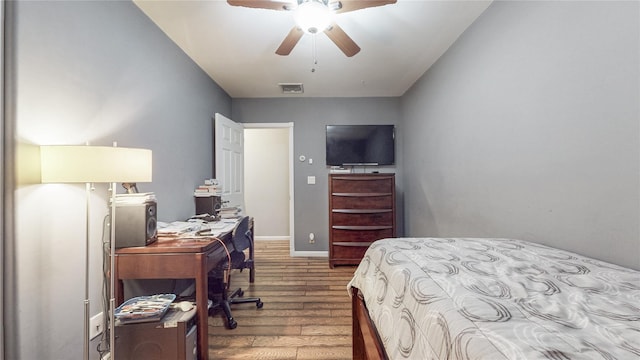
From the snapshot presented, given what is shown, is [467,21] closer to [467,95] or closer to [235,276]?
[467,95]

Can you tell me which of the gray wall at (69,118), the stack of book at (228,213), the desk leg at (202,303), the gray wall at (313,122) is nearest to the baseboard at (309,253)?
the gray wall at (313,122)

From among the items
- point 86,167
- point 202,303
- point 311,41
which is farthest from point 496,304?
point 311,41

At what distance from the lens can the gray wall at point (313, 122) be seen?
3832 mm

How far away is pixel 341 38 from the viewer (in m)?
1.87

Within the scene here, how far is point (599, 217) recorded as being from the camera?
3.81ft

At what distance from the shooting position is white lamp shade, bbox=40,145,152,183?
1.09m

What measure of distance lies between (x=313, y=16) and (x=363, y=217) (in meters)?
2.41

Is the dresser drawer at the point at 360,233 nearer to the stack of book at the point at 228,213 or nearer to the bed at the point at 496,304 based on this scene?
the stack of book at the point at 228,213

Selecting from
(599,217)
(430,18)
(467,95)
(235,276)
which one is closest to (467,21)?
(430,18)

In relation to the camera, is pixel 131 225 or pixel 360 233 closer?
pixel 131 225

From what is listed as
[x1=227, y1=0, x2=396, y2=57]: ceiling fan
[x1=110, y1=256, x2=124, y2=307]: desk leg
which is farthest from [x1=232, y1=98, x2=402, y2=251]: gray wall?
[x1=110, y1=256, x2=124, y2=307]: desk leg

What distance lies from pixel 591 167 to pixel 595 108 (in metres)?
0.27

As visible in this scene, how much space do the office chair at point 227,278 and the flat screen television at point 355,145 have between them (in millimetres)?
1945

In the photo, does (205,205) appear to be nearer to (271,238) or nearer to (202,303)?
(202,303)
